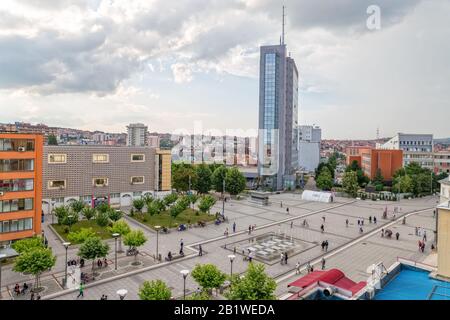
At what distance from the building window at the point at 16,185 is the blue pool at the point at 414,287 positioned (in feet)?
105

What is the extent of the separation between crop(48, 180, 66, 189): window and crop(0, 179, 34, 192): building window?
15421mm

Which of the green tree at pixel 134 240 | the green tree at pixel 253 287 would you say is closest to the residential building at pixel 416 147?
the green tree at pixel 134 240

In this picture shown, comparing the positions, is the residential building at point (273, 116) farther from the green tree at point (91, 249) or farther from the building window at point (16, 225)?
the green tree at point (91, 249)

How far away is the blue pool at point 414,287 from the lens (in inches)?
419

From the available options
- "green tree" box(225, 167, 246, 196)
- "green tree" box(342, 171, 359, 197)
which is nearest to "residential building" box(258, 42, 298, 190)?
"green tree" box(342, 171, 359, 197)

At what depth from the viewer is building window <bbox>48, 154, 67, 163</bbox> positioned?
46281mm

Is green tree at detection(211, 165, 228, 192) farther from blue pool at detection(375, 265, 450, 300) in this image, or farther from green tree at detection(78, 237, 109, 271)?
blue pool at detection(375, 265, 450, 300)

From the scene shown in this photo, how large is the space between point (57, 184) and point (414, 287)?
46912 millimetres

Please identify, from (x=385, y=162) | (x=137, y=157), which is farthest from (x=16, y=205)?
(x=385, y=162)

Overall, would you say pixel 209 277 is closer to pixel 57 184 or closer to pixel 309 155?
pixel 57 184

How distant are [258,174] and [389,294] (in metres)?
71.7

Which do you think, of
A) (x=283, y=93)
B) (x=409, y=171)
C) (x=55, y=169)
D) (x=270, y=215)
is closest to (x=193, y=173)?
(x=270, y=215)

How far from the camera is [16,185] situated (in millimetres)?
30969
